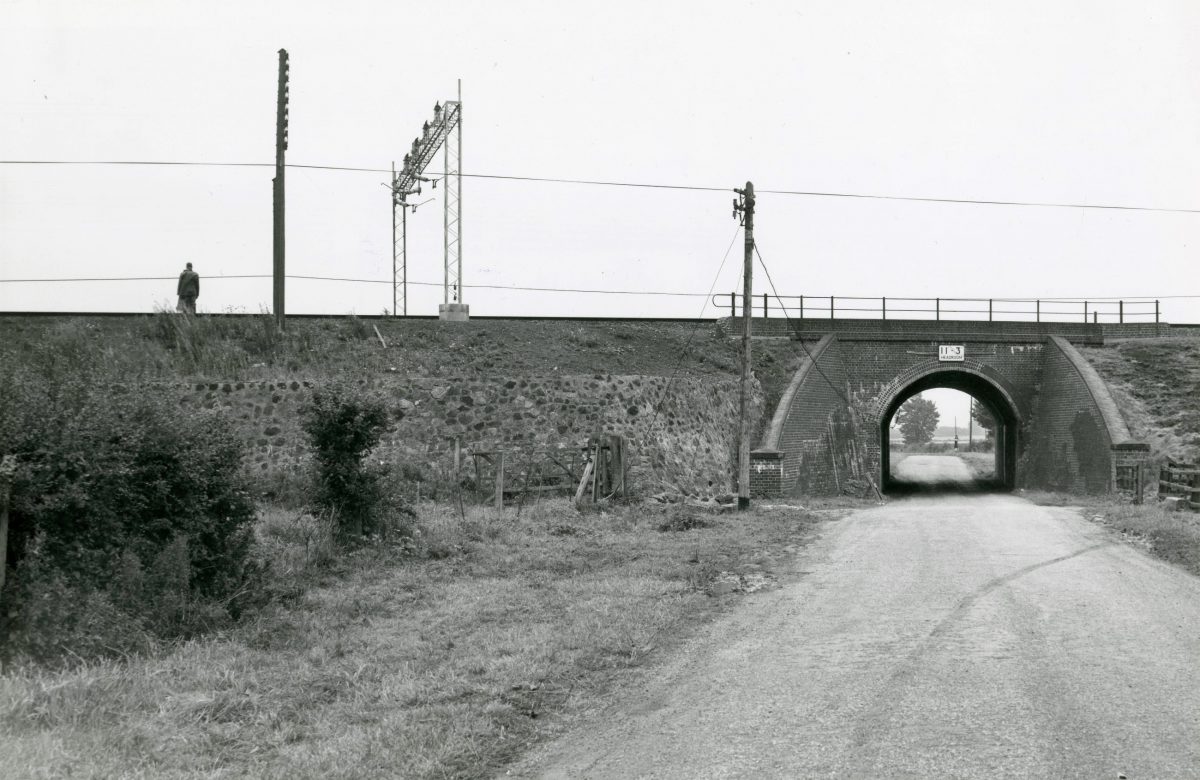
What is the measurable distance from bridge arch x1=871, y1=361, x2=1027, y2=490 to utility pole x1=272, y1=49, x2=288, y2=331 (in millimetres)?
18465

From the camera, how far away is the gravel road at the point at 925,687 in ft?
17.8

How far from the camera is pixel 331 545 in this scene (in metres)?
11.8

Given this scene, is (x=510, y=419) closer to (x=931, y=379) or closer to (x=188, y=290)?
(x=188, y=290)

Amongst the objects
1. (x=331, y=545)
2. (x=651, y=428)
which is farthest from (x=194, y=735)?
(x=651, y=428)

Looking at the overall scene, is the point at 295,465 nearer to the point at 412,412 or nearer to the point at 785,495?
the point at 412,412

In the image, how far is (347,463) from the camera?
12.8 meters

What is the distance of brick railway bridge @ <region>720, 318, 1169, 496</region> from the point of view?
2794cm

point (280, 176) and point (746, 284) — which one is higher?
point (280, 176)

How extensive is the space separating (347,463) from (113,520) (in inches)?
195

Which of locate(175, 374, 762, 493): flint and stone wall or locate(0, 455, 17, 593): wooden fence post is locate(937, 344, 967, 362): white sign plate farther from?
locate(0, 455, 17, 593): wooden fence post

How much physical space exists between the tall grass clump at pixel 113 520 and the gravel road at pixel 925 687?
3.89m

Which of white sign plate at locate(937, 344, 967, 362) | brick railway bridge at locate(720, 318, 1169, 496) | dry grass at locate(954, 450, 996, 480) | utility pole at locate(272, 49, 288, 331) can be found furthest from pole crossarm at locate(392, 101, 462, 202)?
dry grass at locate(954, 450, 996, 480)

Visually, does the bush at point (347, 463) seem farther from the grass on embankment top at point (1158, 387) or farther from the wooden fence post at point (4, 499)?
the grass on embankment top at point (1158, 387)

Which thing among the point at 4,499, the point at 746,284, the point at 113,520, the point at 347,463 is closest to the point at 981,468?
the point at 746,284
